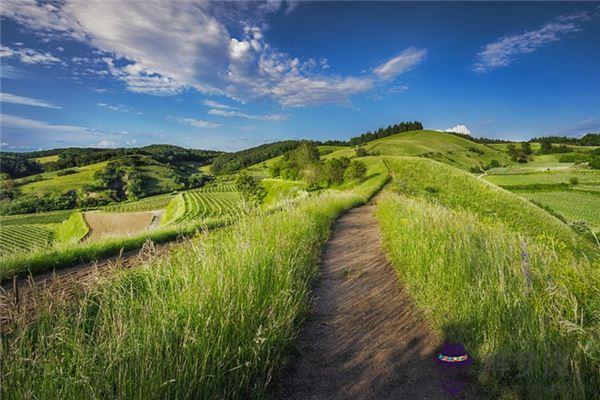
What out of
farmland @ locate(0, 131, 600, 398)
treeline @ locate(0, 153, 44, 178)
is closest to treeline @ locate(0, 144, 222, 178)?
treeline @ locate(0, 153, 44, 178)

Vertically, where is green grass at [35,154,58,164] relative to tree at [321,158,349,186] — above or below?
above

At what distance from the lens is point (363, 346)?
3.97m

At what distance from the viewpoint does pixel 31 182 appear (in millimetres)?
107312

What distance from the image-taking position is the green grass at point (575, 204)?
27800mm

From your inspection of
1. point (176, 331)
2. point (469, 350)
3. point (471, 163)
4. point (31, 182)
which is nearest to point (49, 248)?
point (176, 331)

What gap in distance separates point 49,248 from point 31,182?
443 ft

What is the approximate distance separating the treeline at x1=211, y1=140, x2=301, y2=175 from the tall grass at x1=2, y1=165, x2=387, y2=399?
136341 millimetres

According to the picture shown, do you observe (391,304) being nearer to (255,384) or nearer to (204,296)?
(255,384)

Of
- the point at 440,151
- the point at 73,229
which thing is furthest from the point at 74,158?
the point at 440,151

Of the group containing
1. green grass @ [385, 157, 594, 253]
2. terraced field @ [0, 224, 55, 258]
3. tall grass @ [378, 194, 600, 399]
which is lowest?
terraced field @ [0, 224, 55, 258]

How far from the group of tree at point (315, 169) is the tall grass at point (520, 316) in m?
36.5

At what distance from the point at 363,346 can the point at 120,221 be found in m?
86.5

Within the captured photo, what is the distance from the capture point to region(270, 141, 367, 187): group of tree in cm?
4254

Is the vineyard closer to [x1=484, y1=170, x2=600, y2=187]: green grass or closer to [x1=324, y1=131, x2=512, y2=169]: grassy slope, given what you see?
[x1=324, y1=131, x2=512, y2=169]: grassy slope
